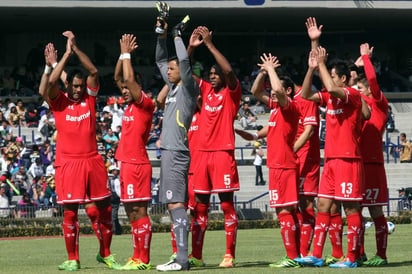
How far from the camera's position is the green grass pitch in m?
11.8

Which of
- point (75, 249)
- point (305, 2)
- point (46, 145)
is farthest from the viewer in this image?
point (305, 2)

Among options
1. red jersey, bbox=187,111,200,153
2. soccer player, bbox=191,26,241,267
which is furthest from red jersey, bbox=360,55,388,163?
red jersey, bbox=187,111,200,153

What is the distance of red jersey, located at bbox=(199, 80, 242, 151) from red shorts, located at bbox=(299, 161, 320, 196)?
126 centimetres

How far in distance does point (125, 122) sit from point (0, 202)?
16690mm

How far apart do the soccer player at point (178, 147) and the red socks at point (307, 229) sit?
235cm

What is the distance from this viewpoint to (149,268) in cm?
1199

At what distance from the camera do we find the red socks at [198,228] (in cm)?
1257

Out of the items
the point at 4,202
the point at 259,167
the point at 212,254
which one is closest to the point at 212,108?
the point at 212,254

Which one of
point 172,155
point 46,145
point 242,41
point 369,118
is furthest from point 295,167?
point 242,41

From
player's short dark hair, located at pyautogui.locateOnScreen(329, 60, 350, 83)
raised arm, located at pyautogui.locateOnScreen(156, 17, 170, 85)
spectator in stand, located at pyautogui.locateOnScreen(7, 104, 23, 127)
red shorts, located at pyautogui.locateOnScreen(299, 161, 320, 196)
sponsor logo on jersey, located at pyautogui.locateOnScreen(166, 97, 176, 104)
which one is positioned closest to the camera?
sponsor logo on jersey, located at pyautogui.locateOnScreen(166, 97, 176, 104)

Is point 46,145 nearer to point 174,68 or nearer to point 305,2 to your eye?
point 305,2

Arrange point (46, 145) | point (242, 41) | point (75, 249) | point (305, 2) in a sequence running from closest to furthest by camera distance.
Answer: point (75, 249), point (46, 145), point (305, 2), point (242, 41)

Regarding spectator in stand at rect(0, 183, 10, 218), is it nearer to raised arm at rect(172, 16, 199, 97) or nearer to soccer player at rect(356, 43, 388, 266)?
soccer player at rect(356, 43, 388, 266)

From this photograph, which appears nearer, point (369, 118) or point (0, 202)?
point (369, 118)
